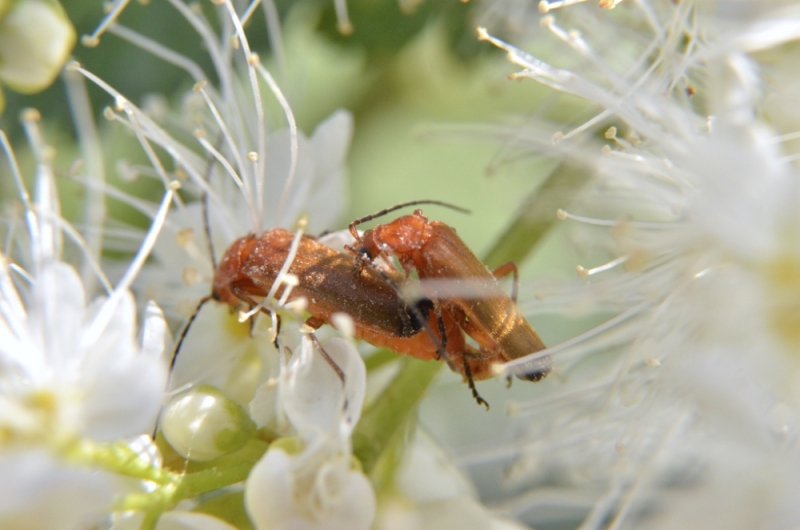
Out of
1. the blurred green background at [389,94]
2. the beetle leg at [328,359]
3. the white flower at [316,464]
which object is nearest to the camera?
the white flower at [316,464]

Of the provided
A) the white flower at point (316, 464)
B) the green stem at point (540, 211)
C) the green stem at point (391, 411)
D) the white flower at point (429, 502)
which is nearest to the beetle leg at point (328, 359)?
the white flower at point (316, 464)

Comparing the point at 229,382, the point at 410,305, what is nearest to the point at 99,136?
the point at 229,382

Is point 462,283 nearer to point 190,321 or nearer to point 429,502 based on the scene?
point 429,502

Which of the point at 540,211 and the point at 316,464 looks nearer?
the point at 316,464

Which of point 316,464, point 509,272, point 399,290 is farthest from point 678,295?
point 316,464

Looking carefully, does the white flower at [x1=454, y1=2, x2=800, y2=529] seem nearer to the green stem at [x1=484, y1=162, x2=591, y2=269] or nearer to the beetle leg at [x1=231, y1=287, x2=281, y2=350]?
the green stem at [x1=484, y1=162, x2=591, y2=269]

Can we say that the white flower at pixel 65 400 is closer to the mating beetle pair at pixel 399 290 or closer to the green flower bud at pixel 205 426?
the green flower bud at pixel 205 426

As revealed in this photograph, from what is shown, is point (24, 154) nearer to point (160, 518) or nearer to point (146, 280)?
point (146, 280)
